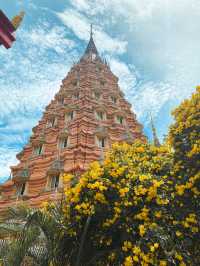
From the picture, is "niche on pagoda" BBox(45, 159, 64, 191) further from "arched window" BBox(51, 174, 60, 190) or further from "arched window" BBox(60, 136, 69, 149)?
"arched window" BBox(60, 136, 69, 149)

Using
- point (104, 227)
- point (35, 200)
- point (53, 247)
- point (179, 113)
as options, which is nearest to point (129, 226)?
point (104, 227)

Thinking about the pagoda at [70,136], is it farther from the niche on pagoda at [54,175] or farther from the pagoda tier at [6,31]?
the pagoda tier at [6,31]

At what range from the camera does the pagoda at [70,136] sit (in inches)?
595

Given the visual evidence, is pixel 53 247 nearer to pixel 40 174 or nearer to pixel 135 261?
pixel 135 261

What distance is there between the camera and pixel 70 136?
17.8 metres

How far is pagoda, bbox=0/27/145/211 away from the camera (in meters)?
15.1

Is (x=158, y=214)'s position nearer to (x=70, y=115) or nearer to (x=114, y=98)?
(x=70, y=115)

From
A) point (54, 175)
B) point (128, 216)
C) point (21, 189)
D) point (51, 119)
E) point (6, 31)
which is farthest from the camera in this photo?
point (51, 119)

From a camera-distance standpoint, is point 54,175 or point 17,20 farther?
point 54,175

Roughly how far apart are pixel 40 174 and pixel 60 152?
2.02 metres

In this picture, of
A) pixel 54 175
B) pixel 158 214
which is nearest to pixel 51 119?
pixel 54 175

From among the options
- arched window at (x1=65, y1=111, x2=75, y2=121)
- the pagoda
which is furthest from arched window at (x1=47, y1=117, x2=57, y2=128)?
arched window at (x1=65, y1=111, x2=75, y2=121)

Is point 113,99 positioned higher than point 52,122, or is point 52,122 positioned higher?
point 113,99

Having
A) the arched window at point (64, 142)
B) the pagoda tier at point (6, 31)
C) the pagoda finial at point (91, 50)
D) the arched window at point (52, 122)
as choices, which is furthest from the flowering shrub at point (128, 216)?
the pagoda finial at point (91, 50)
